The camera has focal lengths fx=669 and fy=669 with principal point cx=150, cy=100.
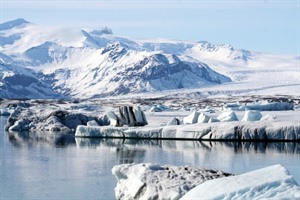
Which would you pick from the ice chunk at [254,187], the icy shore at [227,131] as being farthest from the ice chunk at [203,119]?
the ice chunk at [254,187]

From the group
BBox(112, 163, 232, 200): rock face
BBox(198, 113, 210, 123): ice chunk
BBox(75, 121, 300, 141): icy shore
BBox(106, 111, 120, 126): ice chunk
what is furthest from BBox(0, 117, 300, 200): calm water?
BBox(198, 113, 210, 123): ice chunk

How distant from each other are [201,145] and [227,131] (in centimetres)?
220

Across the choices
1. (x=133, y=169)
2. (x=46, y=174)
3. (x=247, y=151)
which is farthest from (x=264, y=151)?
(x=133, y=169)

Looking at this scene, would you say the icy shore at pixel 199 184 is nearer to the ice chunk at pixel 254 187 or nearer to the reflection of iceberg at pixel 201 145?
the ice chunk at pixel 254 187

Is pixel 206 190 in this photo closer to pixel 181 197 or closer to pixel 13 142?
pixel 181 197

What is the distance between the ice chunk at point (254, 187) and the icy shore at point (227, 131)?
1923 centimetres

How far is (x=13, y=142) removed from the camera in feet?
113

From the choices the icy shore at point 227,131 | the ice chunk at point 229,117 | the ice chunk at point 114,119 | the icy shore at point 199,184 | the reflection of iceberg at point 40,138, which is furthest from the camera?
the ice chunk at point 114,119

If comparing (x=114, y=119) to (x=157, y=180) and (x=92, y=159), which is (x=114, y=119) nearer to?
(x=92, y=159)

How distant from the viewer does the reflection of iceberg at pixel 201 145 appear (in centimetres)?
2883

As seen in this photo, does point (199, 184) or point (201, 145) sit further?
point (201, 145)

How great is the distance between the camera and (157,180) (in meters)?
15.0

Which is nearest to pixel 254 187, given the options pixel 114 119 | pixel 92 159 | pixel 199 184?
pixel 199 184

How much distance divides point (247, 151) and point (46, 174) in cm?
976
